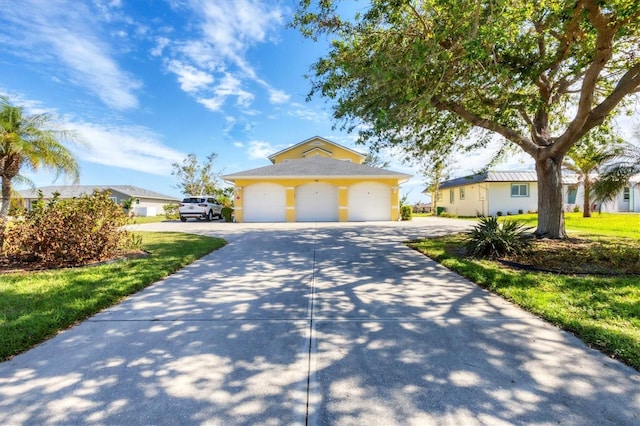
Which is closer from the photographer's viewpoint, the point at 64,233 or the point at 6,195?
the point at 64,233

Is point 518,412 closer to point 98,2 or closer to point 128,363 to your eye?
point 128,363

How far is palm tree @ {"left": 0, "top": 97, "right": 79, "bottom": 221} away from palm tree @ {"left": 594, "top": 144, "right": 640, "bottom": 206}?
1443cm

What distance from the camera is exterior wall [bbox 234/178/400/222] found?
18625 mm

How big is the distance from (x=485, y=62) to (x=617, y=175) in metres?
5.39

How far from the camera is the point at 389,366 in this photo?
8.59 feet

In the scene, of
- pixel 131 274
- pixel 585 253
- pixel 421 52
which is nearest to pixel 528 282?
pixel 585 253

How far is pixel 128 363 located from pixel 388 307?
A: 9.80 ft

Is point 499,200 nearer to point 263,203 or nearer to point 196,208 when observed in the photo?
point 263,203

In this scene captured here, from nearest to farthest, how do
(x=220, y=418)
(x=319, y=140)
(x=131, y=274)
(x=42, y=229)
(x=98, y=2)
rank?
(x=220, y=418) → (x=131, y=274) → (x=42, y=229) → (x=98, y=2) → (x=319, y=140)

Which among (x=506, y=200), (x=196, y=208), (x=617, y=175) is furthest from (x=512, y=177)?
(x=196, y=208)

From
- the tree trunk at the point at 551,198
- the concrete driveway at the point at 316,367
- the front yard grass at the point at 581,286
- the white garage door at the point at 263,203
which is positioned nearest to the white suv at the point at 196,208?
the white garage door at the point at 263,203

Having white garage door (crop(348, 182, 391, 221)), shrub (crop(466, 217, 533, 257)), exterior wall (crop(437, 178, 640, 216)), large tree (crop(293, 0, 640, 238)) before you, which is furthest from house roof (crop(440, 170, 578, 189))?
shrub (crop(466, 217, 533, 257))

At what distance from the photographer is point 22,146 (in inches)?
271

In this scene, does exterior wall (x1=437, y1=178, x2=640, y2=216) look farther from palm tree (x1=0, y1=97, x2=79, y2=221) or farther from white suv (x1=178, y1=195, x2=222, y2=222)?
palm tree (x1=0, y1=97, x2=79, y2=221)
